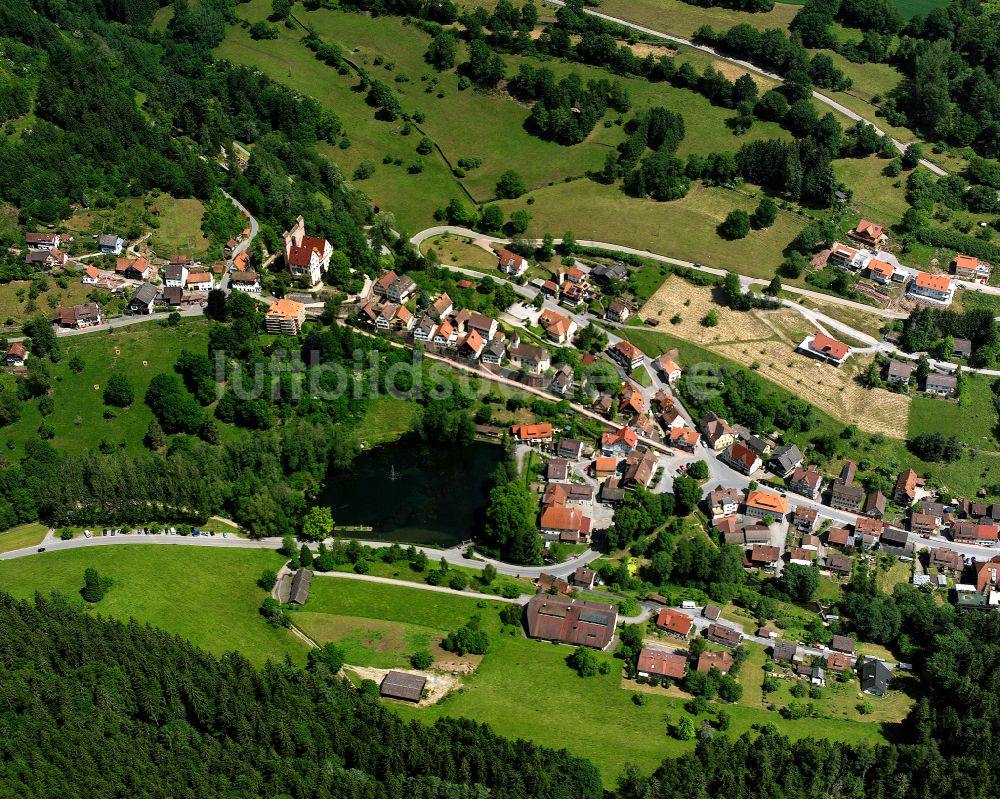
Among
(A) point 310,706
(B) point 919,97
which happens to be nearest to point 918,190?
(B) point 919,97

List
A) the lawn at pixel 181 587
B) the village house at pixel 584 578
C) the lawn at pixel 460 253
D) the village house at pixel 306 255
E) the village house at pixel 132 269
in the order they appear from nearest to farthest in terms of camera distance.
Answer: the lawn at pixel 181 587
the village house at pixel 584 578
the village house at pixel 132 269
the village house at pixel 306 255
the lawn at pixel 460 253

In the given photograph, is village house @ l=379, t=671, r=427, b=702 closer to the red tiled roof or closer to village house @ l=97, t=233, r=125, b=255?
village house @ l=97, t=233, r=125, b=255

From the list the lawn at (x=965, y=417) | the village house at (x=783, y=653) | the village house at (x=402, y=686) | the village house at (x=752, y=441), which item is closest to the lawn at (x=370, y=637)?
the village house at (x=402, y=686)

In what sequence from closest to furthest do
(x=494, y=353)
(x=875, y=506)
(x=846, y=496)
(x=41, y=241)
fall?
1. (x=875, y=506)
2. (x=846, y=496)
3. (x=41, y=241)
4. (x=494, y=353)

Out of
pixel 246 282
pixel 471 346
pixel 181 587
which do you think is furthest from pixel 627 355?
pixel 181 587

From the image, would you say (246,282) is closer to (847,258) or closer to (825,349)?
(825,349)

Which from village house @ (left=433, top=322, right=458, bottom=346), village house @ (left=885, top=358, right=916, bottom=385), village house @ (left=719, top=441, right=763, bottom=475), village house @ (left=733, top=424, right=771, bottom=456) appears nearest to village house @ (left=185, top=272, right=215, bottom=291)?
village house @ (left=433, top=322, right=458, bottom=346)

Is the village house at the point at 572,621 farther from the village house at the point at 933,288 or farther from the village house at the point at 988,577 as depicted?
the village house at the point at 933,288
